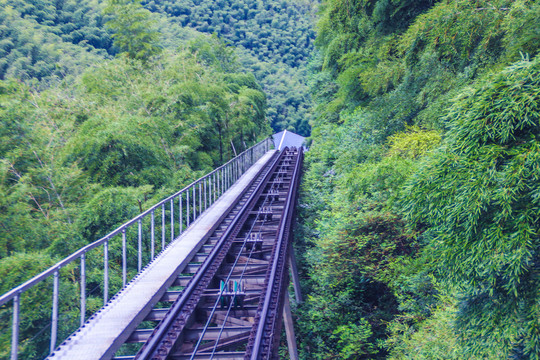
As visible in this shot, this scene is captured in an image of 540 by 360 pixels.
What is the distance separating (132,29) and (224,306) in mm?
27862

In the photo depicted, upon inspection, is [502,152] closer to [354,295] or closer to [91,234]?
[354,295]

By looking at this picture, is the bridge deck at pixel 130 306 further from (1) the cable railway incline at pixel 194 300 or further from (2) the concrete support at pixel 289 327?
(2) the concrete support at pixel 289 327

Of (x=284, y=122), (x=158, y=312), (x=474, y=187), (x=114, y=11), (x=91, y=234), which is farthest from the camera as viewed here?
(x=284, y=122)

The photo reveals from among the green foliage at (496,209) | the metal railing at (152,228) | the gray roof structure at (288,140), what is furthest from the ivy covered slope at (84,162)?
the gray roof structure at (288,140)

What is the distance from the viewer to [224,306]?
19.4 feet

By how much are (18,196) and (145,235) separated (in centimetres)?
335

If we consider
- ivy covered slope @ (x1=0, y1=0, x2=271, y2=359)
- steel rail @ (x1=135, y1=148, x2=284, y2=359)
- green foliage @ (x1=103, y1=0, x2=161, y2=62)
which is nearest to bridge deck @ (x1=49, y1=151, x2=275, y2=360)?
steel rail @ (x1=135, y1=148, x2=284, y2=359)

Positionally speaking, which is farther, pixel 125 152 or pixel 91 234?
pixel 125 152

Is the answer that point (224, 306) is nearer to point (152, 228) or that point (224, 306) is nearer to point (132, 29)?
point (152, 228)

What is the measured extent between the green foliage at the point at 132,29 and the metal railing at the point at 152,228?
1157 cm

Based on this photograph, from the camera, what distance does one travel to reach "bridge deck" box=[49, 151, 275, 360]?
4355mm

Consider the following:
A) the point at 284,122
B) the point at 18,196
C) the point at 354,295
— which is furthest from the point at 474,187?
the point at 284,122

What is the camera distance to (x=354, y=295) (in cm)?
845

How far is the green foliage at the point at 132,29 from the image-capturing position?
2784 cm
